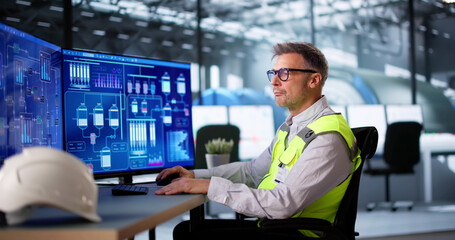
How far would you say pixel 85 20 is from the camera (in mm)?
6273

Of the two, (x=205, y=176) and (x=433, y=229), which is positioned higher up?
(x=205, y=176)

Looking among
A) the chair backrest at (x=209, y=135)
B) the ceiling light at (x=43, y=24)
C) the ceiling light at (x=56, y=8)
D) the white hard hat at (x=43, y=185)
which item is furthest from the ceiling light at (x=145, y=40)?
the white hard hat at (x=43, y=185)

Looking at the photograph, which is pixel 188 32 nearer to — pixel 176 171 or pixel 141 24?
pixel 141 24

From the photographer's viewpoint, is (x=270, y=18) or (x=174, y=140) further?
(x=270, y=18)

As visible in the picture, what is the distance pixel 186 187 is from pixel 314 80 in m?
0.75

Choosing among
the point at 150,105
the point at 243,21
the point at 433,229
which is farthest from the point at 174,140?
the point at 243,21

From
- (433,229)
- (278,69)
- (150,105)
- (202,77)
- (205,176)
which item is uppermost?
(202,77)

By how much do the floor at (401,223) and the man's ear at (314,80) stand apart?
261 centimetres

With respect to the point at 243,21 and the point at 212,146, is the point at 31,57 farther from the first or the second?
the point at 243,21

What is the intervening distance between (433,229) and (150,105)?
12.1 feet

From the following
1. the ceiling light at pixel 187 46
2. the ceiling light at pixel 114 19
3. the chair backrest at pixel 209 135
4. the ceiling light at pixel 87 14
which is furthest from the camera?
the ceiling light at pixel 187 46

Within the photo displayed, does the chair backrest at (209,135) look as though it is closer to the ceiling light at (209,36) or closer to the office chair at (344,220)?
the office chair at (344,220)

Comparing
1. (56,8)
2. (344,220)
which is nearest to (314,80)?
(344,220)

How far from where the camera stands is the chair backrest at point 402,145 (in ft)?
17.5
